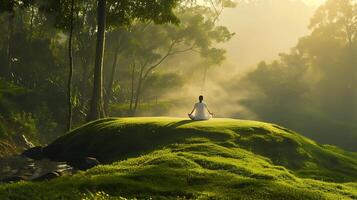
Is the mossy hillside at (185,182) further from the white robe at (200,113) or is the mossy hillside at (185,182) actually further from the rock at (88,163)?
the white robe at (200,113)

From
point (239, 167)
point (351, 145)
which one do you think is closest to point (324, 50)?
point (351, 145)

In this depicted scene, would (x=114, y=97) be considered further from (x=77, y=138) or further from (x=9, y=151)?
(x=77, y=138)

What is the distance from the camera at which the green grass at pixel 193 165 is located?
626 inches

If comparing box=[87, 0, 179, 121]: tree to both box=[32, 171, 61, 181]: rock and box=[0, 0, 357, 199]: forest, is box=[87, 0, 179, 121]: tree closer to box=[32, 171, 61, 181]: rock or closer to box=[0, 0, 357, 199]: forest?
box=[0, 0, 357, 199]: forest

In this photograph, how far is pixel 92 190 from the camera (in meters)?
15.7

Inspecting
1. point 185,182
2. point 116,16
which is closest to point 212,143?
point 185,182

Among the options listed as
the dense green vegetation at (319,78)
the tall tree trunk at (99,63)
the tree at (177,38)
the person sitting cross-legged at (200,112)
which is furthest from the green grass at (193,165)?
the dense green vegetation at (319,78)

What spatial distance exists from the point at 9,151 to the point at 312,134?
4789 cm

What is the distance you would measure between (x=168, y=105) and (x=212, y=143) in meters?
57.4

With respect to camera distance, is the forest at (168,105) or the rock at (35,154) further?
the rock at (35,154)

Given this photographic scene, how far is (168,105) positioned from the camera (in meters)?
80.6

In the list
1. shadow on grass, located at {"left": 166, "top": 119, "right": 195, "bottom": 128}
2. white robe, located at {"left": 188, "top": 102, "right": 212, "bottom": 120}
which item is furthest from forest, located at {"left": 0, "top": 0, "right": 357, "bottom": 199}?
white robe, located at {"left": 188, "top": 102, "right": 212, "bottom": 120}

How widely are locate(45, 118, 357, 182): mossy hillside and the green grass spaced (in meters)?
0.05

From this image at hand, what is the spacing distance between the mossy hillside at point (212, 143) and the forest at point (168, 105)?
10 centimetres
